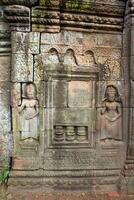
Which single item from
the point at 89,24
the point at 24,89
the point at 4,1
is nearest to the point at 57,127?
the point at 24,89

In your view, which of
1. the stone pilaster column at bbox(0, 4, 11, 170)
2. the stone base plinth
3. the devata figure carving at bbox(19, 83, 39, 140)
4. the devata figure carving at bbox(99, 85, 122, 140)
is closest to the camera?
the stone base plinth

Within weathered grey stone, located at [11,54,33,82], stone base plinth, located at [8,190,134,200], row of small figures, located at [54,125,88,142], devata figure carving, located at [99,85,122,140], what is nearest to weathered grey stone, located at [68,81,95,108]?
devata figure carving, located at [99,85,122,140]

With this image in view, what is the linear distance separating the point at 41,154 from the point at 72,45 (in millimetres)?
2052

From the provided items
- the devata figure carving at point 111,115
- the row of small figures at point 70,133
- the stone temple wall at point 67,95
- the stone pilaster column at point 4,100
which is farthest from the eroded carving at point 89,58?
the stone pilaster column at point 4,100

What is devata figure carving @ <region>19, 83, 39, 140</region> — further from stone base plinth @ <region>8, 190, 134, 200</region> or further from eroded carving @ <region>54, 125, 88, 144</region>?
stone base plinth @ <region>8, 190, 134, 200</region>

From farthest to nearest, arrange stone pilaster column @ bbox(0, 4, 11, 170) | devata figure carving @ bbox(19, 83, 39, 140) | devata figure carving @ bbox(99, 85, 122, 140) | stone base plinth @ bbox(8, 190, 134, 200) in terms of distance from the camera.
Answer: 1. devata figure carving @ bbox(99, 85, 122, 140)
2. stone pilaster column @ bbox(0, 4, 11, 170)
3. devata figure carving @ bbox(19, 83, 39, 140)
4. stone base plinth @ bbox(8, 190, 134, 200)

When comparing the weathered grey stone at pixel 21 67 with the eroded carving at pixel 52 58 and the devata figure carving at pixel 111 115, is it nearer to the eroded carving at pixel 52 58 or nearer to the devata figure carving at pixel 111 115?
the eroded carving at pixel 52 58

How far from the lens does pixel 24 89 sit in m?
5.15

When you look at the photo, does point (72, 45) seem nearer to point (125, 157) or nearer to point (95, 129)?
point (95, 129)

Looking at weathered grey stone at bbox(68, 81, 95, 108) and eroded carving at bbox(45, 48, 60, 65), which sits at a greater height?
eroded carving at bbox(45, 48, 60, 65)

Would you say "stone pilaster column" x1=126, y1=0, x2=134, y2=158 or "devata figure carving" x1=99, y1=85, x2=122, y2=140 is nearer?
"stone pilaster column" x1=126, y1=0, x2=134, y2=158

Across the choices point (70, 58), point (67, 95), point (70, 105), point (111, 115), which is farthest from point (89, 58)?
point (111, 115)

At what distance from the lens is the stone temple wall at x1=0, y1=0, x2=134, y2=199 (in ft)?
16.8

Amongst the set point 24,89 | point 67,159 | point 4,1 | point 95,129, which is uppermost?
point 4,1
